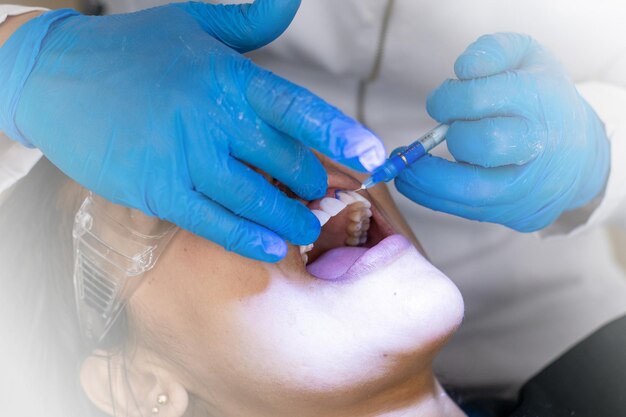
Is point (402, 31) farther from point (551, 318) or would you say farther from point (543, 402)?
point (543, 402)

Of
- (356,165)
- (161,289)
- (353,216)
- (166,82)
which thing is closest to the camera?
(356,165)

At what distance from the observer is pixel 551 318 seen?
1561 millimetres

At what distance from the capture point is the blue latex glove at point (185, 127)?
3.15 ft

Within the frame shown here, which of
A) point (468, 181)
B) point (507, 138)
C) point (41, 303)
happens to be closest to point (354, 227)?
point (468, 181)

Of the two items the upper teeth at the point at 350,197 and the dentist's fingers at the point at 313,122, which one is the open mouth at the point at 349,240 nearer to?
the upper teeth at the point at 350,197

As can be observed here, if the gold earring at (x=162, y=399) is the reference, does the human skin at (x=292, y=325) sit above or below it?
above

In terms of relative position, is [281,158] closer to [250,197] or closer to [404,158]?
[250,197]

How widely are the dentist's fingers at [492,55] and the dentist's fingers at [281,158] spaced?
1.11 ft

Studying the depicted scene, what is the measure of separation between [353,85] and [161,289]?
68 centimetres

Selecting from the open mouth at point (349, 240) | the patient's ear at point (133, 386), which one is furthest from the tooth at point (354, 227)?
the patient's ear at point (133, 386)

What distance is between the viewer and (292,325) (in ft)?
3.48

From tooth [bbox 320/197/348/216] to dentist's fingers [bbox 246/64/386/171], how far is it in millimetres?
259

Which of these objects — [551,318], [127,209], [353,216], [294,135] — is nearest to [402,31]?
[353,216]

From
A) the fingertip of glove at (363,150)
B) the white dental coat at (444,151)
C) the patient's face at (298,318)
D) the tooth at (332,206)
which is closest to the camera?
the fingertip of glove at (363,150)
